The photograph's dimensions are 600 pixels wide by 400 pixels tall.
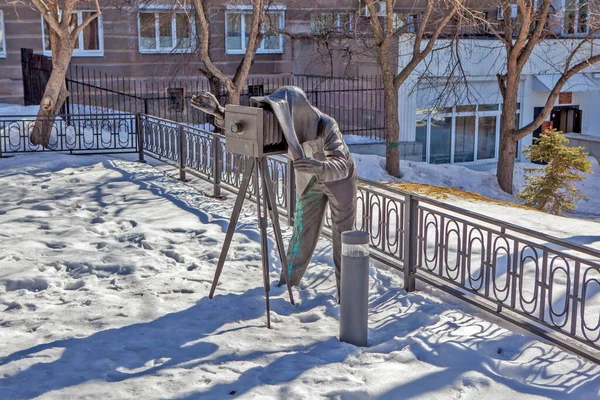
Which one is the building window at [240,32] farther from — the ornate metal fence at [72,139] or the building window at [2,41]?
the ornate metal fence at [72,139]

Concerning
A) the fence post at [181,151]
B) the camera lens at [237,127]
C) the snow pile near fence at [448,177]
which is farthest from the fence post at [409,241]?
the snow pile near fence at [448,177]

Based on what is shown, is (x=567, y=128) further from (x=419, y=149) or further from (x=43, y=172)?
(x=43, y=172)

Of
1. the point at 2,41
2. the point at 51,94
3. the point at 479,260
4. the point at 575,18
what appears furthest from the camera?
the point at 2,41

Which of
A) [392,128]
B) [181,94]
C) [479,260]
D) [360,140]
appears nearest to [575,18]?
[392,128]

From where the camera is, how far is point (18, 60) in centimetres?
2416

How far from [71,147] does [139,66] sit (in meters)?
9.51

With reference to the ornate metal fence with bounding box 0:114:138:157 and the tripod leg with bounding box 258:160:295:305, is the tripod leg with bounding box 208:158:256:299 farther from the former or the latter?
the ornate metal fence with bounding box 0:114:138:157

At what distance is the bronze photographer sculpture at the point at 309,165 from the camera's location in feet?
20.4

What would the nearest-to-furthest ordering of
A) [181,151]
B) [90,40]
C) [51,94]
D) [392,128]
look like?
[181,151] → [51,94] → [392,128] → [90,40]

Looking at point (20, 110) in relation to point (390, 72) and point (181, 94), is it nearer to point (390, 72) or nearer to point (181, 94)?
point (181, 94)

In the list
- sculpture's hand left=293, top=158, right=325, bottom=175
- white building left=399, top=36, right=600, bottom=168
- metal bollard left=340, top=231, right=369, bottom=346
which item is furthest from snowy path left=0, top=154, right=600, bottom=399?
white building left=399, top=36, right=600, bottom=168

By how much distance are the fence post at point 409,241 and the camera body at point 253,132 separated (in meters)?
1.40

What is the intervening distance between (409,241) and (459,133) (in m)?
18.7

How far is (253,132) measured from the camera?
6391 millimetres
